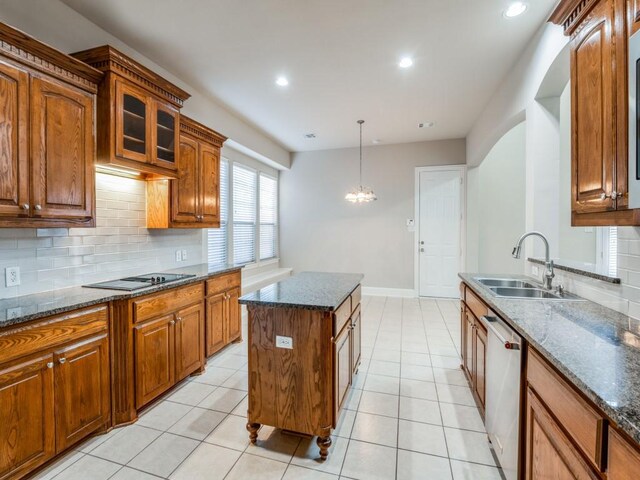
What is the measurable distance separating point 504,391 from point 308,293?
4.05 feet

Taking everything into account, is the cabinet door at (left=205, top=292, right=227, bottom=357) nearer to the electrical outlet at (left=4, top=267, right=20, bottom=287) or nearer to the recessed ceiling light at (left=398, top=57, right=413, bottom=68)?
the electrical outlet at (left=4, top=267, right=20, bottom=287)

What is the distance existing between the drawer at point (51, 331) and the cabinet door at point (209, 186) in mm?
1601

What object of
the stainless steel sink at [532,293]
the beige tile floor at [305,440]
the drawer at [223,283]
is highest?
the stainless steel sink at [532,293]

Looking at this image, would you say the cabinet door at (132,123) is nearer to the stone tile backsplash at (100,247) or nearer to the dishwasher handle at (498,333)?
the stone tile backsplash at (100,247)

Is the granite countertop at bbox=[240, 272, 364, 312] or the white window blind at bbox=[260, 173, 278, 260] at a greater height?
the white window blind at bbox=[260, 173, 278, 260]

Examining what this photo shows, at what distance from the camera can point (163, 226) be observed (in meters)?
2.94

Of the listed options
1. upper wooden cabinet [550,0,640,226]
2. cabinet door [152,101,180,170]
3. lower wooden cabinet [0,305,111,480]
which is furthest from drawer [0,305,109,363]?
upper wooden cabinet [550,0,640,226]

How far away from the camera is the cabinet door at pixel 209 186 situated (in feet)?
11.1

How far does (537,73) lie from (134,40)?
3.38m

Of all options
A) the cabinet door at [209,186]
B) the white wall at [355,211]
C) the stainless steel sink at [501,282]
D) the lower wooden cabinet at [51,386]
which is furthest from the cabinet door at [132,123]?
the white wall at [355,211]

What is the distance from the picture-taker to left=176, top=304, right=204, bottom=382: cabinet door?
2.60 meters

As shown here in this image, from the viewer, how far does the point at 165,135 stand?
2.75 m

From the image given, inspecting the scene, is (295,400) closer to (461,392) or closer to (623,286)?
(461,392)

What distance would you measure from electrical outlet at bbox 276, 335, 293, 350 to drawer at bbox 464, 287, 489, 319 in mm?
1259
